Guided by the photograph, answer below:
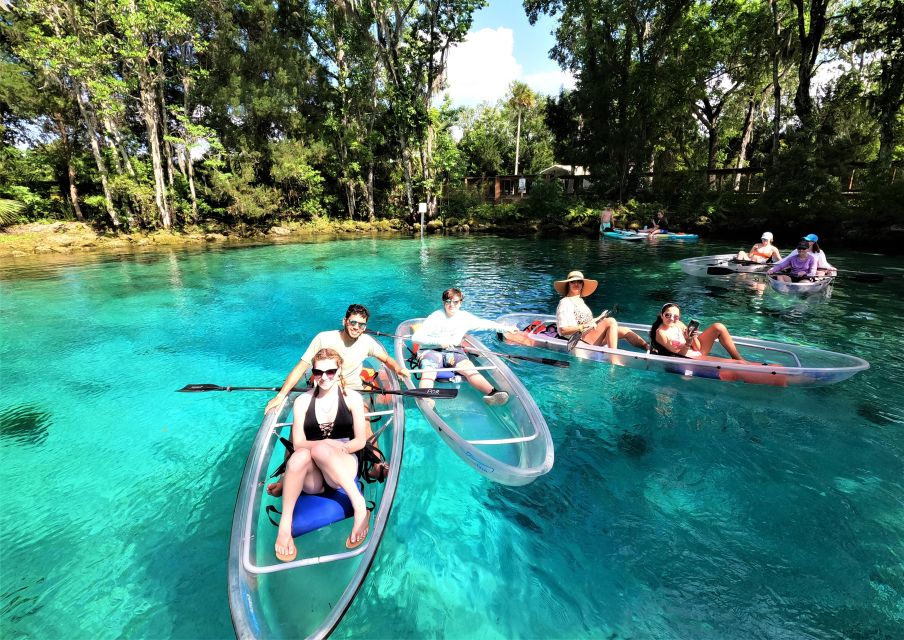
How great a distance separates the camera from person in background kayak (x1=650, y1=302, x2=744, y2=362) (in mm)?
7090

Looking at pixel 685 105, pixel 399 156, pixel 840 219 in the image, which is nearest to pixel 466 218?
pixel 399 156

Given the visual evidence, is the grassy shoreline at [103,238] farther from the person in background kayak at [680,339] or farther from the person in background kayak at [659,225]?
the person in background kayak at [680,339]

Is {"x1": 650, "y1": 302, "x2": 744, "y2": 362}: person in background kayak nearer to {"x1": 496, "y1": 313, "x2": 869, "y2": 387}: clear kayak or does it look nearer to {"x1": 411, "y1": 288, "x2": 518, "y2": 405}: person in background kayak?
{"x1": 496, "y1": 313, "x2": 869, "y2": 387}: clear kayak

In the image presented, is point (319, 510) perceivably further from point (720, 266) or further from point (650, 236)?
point (650, 236)

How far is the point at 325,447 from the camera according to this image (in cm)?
387

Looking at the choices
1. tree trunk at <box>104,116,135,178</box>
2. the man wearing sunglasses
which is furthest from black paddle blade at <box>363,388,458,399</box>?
tree trunk at <box>104,116,135,178</box>

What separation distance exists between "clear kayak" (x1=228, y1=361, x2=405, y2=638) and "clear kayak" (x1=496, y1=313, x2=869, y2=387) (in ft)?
14.8

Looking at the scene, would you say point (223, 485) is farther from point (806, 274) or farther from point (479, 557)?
point (806, 274)

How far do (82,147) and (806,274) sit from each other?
134 feet

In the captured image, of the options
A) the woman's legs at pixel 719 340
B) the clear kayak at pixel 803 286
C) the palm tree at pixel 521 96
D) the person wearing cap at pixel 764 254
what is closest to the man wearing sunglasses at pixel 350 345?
the woman's legs at pixel 719 340

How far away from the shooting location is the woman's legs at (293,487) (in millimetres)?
3471

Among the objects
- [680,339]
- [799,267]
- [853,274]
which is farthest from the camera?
[853,274]

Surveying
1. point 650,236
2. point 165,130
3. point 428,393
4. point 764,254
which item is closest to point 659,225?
point 650,236

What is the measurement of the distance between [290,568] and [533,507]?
264cm
